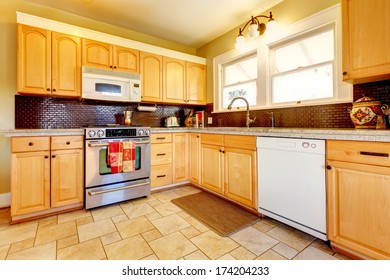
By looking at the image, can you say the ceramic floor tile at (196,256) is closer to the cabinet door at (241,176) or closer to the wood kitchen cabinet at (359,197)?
the cabinet door at (241,176)

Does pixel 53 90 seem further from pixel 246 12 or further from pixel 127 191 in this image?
pixel 246 12

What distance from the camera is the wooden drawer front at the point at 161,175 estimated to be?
2770 millimetres

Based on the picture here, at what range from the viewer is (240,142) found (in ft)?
7.07

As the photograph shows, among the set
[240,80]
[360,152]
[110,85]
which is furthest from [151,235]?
[240,80]

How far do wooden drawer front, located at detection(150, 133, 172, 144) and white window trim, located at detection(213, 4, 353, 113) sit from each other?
3.41 ft

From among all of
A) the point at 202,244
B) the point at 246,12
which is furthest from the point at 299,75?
the point at 202,244

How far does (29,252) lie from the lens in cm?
145

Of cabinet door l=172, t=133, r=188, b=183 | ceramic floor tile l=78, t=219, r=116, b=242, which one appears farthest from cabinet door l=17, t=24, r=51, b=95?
cabinet door l=172, t=133, r=188, b=183

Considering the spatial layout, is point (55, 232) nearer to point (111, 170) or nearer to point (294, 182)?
point (111, 170)

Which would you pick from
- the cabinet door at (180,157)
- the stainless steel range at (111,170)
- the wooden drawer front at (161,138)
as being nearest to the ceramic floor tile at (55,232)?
the stainless steel range at (111,170)

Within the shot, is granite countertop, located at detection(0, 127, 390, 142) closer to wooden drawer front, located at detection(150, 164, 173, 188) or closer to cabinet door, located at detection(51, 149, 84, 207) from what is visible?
cabinet door, located at detection(51, 149, 84, 207)

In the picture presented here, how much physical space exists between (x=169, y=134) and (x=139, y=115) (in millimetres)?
711

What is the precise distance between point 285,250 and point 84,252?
1.52 metres

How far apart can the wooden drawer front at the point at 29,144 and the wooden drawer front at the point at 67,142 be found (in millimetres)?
59
